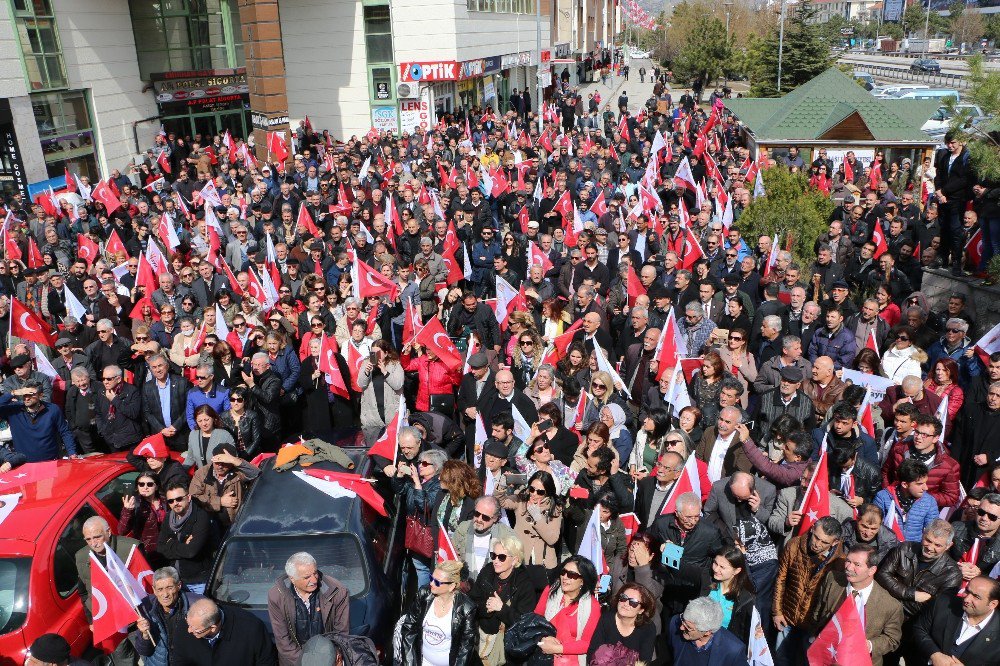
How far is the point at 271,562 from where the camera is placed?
220 inches

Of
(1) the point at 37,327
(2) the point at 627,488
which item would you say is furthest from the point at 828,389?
(1) the point at 37,327

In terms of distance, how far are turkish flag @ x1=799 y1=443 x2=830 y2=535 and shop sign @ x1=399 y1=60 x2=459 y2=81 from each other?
91.3 ft

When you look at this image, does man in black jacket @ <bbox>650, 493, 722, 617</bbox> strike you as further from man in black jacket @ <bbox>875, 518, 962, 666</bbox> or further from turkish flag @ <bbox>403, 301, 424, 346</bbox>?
turkish flag @ <bbox>403, 301, 424, 346</bbox>

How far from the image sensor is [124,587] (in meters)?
5.13

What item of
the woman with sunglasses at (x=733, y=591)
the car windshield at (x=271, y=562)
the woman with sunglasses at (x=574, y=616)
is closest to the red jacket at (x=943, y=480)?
the woman with sunglasses at (x=733, y=591)

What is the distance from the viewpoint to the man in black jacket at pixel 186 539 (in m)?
5.83

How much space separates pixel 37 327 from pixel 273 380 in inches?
150

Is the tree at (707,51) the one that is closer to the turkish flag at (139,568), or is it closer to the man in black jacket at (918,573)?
the man in black jacket at (918,573)

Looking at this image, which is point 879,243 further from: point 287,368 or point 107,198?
point 107,198

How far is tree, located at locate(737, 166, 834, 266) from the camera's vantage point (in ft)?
40.6

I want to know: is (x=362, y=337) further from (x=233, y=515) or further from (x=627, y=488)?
(x=627, y=488)

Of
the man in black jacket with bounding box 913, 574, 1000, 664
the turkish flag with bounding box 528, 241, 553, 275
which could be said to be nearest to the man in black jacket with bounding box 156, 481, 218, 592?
the man in black jacket with bounding box 913, 574, 1000, 664

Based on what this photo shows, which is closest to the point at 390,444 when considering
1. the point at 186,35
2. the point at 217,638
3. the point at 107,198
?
the point at 217,638

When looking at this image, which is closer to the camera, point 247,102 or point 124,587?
point 124,587
